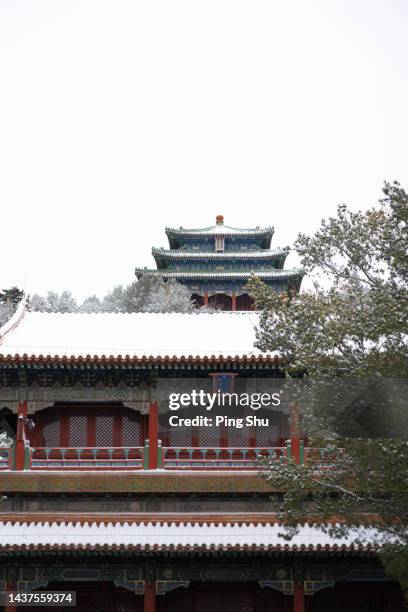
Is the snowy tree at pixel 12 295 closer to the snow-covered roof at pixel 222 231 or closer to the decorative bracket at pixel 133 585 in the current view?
the snow-covered roof at pixel 222 231

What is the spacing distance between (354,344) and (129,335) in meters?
8.78

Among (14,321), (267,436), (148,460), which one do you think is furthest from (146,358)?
(14,321)

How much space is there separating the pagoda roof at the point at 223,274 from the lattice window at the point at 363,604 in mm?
35372

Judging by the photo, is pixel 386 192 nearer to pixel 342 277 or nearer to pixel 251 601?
pixel 342 277

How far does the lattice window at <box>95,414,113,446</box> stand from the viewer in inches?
800

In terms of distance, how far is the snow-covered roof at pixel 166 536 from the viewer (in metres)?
17.6

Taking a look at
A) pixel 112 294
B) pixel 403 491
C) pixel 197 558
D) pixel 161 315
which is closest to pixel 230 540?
pixel 197 558

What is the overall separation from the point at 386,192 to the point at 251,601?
1090 cm

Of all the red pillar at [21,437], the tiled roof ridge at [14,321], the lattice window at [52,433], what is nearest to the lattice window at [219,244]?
the tiled roof ridge at [14,321]

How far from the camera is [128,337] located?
70.3ft

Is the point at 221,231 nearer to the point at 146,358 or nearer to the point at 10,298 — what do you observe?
the point at 10,298

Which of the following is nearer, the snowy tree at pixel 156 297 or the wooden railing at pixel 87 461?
the wooden railing at pixel 87 461

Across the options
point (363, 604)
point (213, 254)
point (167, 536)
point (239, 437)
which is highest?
point (213, 254)

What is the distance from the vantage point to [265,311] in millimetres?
15273
